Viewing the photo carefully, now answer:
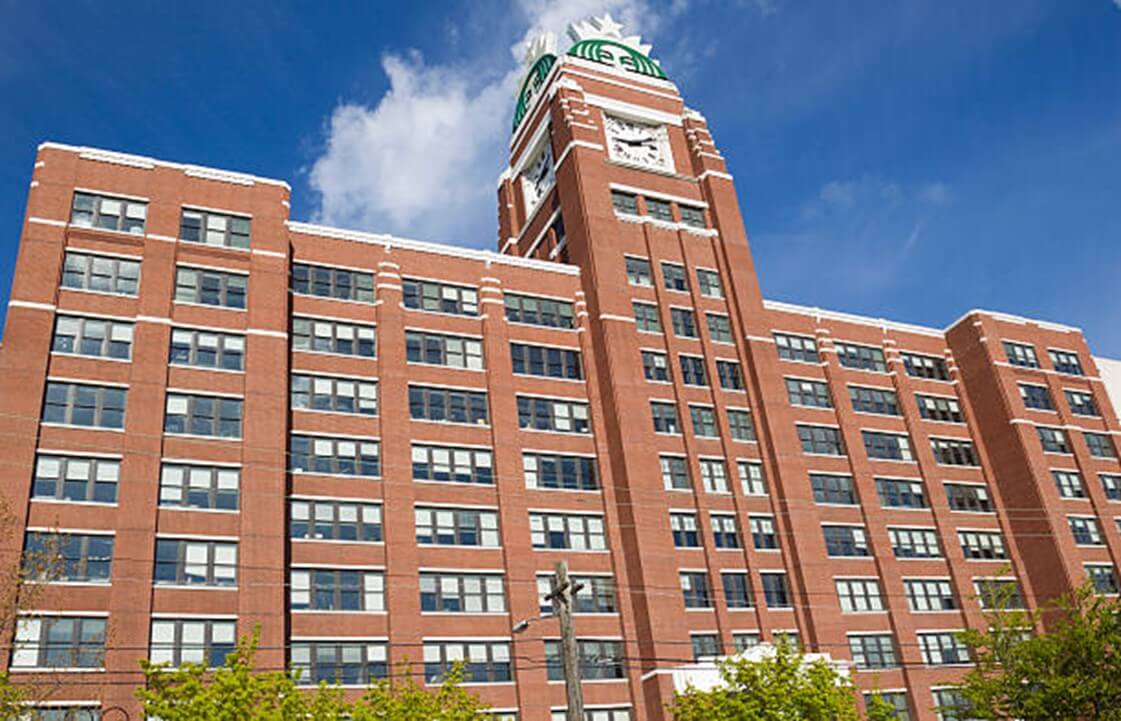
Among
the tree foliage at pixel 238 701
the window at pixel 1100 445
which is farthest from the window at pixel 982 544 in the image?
the tree foliage at pixel 238 701

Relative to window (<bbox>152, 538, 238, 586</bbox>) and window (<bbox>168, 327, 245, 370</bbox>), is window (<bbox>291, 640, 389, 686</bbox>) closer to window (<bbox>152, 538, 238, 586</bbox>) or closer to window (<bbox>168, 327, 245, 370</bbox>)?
window (<bbox>152, 538, 238, 586</bbox>)

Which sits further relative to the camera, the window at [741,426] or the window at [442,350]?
the window at [741,426]

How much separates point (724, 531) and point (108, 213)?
33.2m

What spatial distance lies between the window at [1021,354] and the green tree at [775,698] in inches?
1529

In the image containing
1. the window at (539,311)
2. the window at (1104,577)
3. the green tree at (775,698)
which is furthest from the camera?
the window at (1104,577)

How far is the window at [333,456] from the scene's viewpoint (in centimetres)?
4603

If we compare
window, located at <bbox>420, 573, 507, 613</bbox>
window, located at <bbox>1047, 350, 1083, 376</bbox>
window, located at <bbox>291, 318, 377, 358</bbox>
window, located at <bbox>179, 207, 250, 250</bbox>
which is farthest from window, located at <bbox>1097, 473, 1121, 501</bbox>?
window, located at <bbox>179, 207, 250, 250</bbox>

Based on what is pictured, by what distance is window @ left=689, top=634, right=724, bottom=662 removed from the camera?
159 feet

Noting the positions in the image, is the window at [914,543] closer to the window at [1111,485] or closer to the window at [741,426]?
the window at [741,426]

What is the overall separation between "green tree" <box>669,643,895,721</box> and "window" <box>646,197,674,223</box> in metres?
30.9

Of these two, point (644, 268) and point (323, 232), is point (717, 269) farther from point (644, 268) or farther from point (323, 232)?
point (323, 232)

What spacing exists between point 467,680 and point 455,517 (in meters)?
7.39

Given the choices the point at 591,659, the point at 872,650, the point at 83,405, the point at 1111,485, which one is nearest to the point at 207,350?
the point at 83,405

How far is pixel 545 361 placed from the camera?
5447 centimetres
